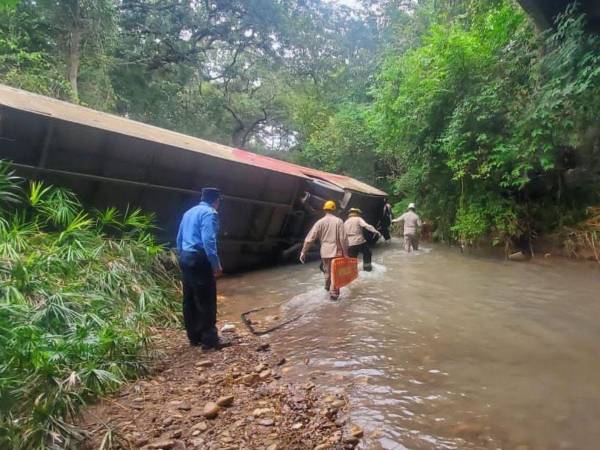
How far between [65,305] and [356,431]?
9.95ft

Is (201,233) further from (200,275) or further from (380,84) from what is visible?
(380,84)

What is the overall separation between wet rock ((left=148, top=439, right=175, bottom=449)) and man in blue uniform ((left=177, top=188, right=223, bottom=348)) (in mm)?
1803

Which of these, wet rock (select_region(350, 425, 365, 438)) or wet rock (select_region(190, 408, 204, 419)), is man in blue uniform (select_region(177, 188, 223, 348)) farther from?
wet rock (select_region(350, 425, 365, 438))

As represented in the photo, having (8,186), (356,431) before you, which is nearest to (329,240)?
(356,431)

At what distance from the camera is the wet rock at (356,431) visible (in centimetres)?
288

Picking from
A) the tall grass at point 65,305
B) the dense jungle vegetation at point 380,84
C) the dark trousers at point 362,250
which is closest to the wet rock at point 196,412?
the tall grass at point 65,305

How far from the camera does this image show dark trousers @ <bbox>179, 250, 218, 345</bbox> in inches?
183

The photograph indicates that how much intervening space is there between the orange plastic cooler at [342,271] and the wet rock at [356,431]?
392 cm

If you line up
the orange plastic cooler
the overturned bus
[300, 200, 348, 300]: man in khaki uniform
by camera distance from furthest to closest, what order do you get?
[300, 200, 348, 300]: man in khaki uniform → the orange plastic cooler → the overturned bus

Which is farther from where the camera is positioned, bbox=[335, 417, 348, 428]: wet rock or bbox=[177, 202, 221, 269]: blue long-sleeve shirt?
bbox=[177, 202, 221, 269]: blue long-sleeve shirt

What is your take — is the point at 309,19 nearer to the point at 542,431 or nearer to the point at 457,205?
the point at 457,205

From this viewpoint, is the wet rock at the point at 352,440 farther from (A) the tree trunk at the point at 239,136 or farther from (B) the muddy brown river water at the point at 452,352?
(A) the tree trunk at the point at 239,136

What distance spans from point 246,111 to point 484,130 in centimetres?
2036

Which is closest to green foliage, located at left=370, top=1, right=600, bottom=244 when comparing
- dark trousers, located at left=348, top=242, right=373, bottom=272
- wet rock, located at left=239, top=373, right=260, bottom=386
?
dark trousers, located at left=348, top=242, right=373, bottom=272
